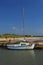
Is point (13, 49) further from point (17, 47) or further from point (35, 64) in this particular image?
point (35, 64)

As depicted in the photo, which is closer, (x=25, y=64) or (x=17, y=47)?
(x=25, y=64)

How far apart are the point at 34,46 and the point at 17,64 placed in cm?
2560

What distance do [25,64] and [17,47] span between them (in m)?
24.9

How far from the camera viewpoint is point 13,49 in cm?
5712

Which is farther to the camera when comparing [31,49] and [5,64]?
[31,49]

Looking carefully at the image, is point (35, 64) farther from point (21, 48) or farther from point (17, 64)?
point (21, 48)

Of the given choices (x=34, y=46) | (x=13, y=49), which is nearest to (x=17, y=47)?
(x=13, y=49)

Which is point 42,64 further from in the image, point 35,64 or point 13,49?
point 13,49

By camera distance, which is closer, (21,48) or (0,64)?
(0,64)

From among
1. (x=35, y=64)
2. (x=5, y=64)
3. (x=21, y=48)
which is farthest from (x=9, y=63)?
(x=21, y=48)

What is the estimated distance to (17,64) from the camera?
32.2 metres

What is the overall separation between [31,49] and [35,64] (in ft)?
79.0

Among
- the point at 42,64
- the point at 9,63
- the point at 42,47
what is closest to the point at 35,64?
the point at 42,64

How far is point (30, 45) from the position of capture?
57031mm
